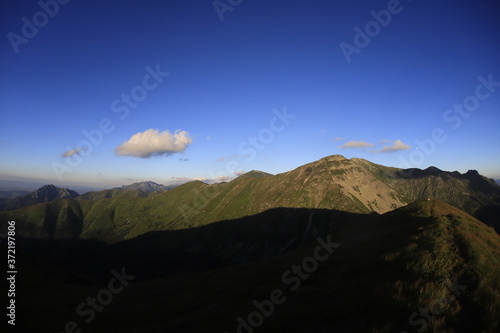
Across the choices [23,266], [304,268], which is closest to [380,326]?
[304,268]

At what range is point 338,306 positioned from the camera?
1458 centimetres

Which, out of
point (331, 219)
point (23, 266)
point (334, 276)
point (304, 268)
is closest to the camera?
point (334, 276)

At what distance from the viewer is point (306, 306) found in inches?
635

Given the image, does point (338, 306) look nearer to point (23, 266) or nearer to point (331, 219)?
point (23, 266)

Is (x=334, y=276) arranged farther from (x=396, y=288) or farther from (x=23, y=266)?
(x=23, y=266)

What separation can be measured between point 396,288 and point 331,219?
19245 cm

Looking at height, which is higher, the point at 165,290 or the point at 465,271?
the point at 465,271

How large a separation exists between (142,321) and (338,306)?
627 inches

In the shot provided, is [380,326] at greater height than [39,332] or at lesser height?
greater

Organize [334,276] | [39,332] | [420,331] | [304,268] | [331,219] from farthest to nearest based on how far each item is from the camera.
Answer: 1. [331,219]
2. [304,268]
3. [334,276]
4. [39,332]
5. [420,331]

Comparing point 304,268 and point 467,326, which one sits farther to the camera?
point 304,268

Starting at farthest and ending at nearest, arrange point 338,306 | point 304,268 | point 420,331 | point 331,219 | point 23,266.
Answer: point 331,219 → point 23,266 → point 304,268 → point 338,306 → point 420,331

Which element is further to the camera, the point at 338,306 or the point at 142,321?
the point at 142,321

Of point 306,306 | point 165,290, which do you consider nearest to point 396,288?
point 306,306
